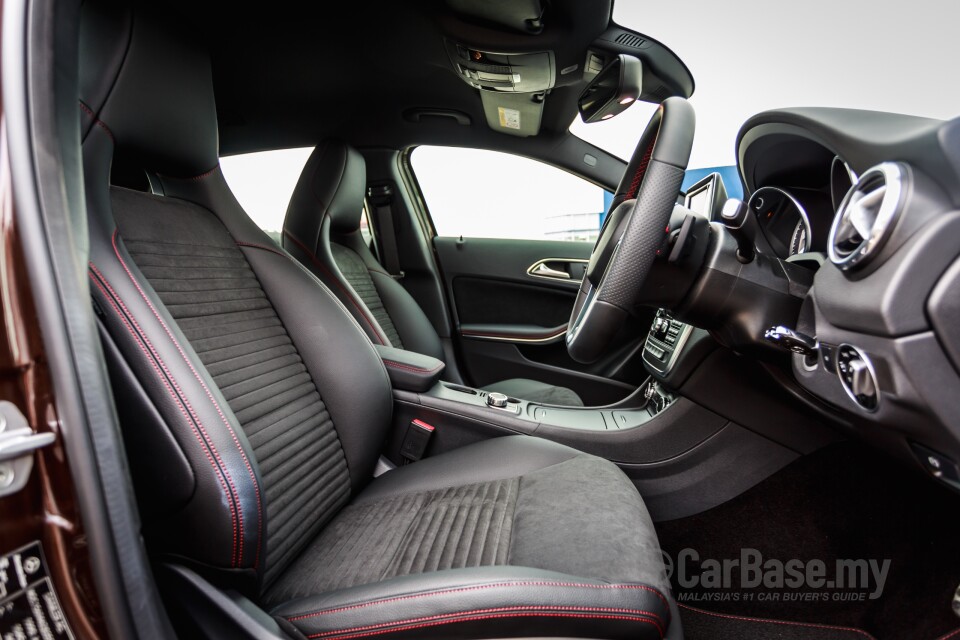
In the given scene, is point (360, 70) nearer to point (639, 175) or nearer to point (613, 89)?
point (613, 89)

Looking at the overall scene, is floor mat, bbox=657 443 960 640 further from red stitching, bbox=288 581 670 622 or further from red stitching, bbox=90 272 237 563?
red stitching, bbox=90 272 237 563

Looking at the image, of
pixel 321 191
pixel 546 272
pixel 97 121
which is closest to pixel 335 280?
pixel 321 191

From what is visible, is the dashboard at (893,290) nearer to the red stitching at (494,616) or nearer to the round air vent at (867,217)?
the round air vent at (867,217)

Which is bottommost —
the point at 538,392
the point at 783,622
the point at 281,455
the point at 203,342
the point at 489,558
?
the point at 783,622

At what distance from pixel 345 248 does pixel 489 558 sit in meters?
1.54

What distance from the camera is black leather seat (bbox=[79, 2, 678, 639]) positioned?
2.02ft

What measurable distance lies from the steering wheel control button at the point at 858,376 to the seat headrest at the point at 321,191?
1.48 metres

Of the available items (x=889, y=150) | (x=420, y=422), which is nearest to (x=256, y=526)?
(x=420, y=422)

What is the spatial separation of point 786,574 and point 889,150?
92cm

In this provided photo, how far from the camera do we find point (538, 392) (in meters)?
1.88

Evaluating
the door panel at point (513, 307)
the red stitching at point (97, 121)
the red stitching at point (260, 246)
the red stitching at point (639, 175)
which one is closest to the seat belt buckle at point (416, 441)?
the red stitching at point (260, 246)

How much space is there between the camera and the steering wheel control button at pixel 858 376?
1.93 ft

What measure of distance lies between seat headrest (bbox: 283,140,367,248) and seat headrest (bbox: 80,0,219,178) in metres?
0.71

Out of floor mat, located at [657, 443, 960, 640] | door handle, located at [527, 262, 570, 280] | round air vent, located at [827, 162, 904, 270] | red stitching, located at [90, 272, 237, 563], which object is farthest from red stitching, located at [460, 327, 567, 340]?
red stitching, located at [90, 272, 237, 563]
